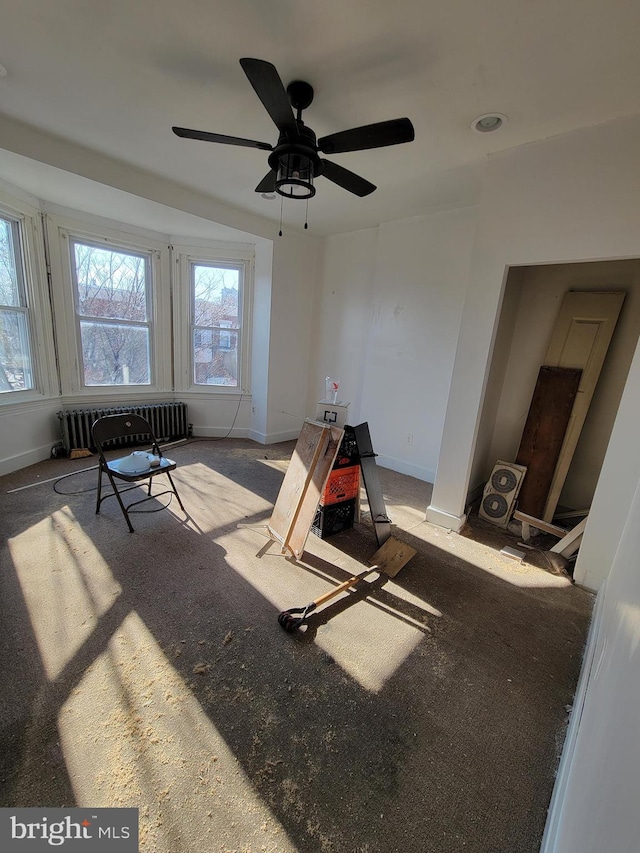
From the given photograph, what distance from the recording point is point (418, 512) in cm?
316

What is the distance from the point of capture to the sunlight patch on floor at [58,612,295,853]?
1.05m

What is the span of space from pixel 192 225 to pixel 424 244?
2566 mm

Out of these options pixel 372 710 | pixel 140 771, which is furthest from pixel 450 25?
pixel 140 771

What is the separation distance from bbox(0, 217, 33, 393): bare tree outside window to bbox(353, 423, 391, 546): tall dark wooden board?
3.45 m

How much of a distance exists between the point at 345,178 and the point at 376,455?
177 centimetres

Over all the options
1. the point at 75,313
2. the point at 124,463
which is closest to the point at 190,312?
the point at 75,313

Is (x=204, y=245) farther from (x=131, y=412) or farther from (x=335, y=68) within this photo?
(x=335, y=68)

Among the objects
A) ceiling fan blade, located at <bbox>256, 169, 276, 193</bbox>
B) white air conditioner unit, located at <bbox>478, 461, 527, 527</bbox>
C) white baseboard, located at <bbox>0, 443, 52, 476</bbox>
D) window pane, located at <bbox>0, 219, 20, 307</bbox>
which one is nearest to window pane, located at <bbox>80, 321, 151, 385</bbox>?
window pane, located at <bbox>0, 219, 20, 307</bbox>

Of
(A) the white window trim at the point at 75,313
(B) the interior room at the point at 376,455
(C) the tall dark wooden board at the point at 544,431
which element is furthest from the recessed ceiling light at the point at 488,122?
(A) the white window trim at the point at 75,313

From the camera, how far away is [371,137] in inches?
66.4

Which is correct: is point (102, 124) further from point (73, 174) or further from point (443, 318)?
point (443, 318)

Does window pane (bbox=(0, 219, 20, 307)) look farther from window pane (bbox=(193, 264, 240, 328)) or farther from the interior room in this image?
window pane (bbox=(193, 264, 240, 328))

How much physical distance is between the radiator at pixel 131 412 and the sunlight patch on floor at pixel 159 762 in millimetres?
3075

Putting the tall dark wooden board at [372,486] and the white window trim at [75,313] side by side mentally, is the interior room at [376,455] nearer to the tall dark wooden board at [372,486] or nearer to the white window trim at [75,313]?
the white window trim at [75,313]
